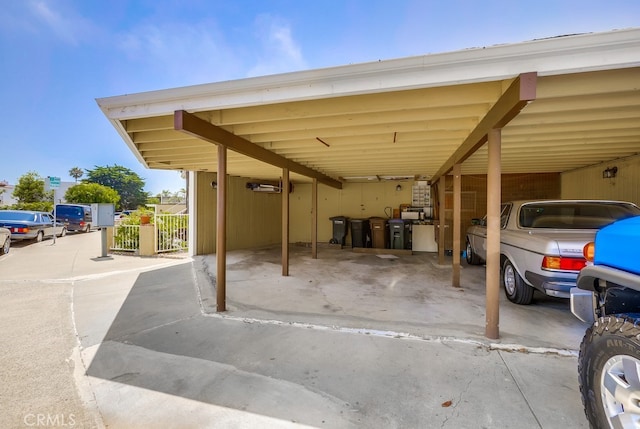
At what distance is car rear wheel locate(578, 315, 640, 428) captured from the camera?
1.32m

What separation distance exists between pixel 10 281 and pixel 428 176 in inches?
408

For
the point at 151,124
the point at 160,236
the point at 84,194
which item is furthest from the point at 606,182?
the point at 84,194

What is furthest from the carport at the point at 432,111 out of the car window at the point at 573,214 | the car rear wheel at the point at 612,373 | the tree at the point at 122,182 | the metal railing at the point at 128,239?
the tree at the point at 122,182

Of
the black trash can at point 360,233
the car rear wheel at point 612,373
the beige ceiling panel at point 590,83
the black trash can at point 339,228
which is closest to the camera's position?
the car rear wheel at point 612,373

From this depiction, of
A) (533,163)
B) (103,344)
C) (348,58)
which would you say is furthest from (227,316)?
(533,163)

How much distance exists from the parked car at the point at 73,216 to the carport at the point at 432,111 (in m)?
13.9

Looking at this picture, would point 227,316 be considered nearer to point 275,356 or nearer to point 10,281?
point 275,356

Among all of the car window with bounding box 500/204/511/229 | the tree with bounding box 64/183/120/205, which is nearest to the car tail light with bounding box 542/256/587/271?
the car window with bounding box 500/204/511/229

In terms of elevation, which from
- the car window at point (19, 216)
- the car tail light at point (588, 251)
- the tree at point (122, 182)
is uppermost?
the tree at point (122, 182)

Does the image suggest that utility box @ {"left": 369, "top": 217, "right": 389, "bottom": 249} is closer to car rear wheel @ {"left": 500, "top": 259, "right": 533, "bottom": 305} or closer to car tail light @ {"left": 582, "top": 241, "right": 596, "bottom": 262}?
car rear wheel @ {"left": 500, "top": 259, "right": 533, "bottom": 305}

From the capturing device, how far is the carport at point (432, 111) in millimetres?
2312

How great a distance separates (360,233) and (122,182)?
51586 millimetres

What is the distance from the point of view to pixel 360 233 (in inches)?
374

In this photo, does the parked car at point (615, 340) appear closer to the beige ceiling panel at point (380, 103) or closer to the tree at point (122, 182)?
the beige ceiling panel at point (380, 103)
